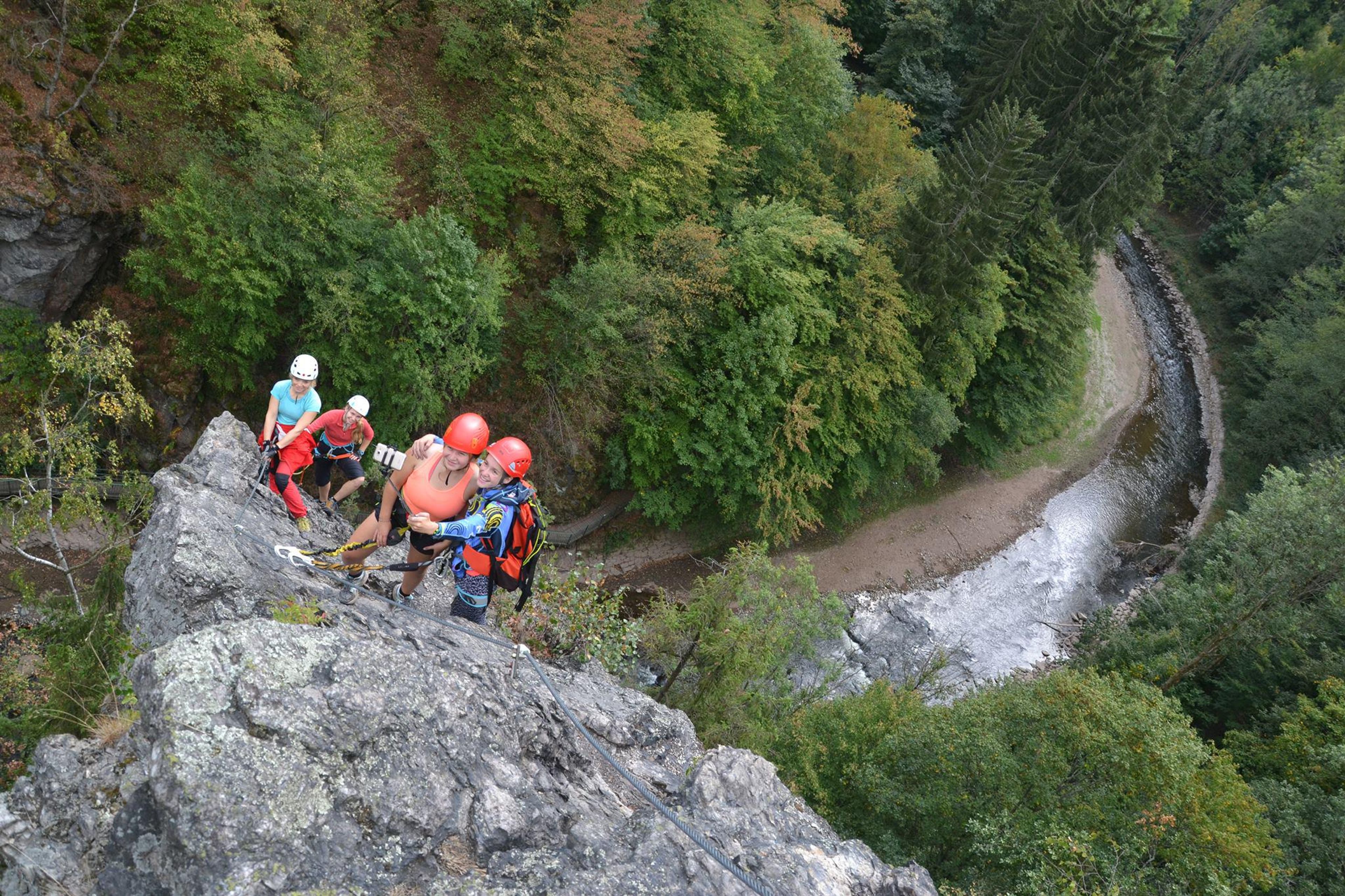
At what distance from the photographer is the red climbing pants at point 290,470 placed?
9945 mm

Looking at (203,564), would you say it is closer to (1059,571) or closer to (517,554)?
(517,554)

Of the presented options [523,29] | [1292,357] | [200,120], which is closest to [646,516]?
[523,29]

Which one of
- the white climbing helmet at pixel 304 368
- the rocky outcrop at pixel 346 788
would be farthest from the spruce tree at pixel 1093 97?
the rocky outcrop at pixel 346 788

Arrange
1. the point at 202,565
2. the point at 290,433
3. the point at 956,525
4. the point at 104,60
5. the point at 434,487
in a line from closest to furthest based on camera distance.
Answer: the point at 202,565
the point at 434,487
the point at 290,433
the point at 104,60
the point at 956,525

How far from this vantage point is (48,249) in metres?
15.6

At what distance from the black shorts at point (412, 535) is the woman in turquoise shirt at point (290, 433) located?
8.93 feet

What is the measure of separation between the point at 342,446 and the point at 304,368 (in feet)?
4.94

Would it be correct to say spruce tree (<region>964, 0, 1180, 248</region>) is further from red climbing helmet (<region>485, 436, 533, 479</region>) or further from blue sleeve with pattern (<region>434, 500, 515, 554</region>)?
blue sleeve with pattern (<region>434, 500, 515, 554</region>)

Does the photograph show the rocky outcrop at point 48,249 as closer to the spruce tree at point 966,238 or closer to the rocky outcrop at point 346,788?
the rocky outcrop at point 346,788

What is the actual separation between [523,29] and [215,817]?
56.5 ft

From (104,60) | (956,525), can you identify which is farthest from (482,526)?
(956,525)

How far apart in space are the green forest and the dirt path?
1391 millimetres

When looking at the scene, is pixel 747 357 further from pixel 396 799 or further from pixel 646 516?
pixel 396 799

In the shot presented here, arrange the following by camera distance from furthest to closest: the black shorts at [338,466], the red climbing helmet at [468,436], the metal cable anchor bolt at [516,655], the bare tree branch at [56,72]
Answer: the bare tree branch at [56,72]
the black shorts at [338,466]
the metal cable anchor bolt at [516,655]
the red climbing helmet at [468,436]
